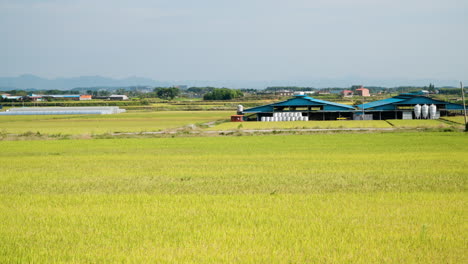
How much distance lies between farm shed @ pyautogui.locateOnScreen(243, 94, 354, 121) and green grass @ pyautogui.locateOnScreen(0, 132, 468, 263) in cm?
4503

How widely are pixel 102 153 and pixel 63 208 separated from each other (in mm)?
16009

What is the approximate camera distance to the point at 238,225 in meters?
10.4

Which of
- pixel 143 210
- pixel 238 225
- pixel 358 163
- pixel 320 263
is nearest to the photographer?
pixel 320 263

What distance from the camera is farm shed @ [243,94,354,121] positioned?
67250 mm

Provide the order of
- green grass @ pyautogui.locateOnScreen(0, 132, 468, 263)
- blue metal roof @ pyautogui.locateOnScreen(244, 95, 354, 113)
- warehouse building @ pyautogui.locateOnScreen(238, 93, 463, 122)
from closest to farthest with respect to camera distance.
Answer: green grass @ pyautogui.locateOnScreen(0, 132, 468, 263) → warehouse building @ pyautogui.locateOnScreen(238, 93, 463, 122) → blue metal roof @ pyautogui.locateOnScreen(244, 95, 354, 113)

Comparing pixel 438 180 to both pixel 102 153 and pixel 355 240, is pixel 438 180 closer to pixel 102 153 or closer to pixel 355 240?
pixel 355 240

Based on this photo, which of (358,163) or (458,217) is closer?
(458,217)

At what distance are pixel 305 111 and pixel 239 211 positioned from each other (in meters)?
57.9

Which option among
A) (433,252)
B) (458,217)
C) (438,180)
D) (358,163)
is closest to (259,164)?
(358,163)

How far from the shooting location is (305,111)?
68625 mm

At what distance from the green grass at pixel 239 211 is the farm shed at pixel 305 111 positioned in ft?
148

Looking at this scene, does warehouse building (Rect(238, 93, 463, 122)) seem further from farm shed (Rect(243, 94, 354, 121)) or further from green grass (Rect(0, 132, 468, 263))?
green grass (Rect(0, 132, 468, 263))

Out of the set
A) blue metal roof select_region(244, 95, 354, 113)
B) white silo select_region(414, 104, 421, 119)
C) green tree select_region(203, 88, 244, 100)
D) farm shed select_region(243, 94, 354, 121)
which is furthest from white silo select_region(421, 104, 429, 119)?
green tree select_region(203, 88, 244, 100)

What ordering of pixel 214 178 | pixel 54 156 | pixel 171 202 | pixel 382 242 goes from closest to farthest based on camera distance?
pixel 382 242 → pixel 171 202 → pixel 214 178 → pixel 54 156
